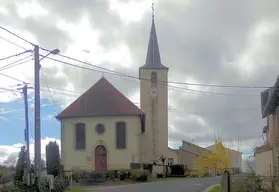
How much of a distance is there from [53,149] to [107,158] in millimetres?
11695

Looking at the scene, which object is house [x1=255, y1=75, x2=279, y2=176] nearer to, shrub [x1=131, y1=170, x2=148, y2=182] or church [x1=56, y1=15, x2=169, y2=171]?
shrub [x1=131, y1=170, x2=148, y2=182]

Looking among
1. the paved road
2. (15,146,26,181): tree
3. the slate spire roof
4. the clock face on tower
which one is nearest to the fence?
the paved road

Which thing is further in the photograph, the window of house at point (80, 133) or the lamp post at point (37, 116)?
the window of house at point (80, 133)

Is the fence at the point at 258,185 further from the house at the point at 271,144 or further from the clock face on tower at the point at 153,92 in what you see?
the clock face on tower at the point at 153,92

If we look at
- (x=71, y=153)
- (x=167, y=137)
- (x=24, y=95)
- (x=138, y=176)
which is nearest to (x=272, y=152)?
(x=24, y=95)

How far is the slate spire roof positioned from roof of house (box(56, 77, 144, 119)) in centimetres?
890

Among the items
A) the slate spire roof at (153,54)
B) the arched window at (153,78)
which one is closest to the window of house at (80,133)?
the arched window at (153,78)

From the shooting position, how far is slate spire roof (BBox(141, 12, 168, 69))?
217 ft

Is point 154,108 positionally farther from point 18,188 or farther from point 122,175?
point 18,188

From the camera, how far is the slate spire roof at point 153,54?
6628 centimetres

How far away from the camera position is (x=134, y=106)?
186 ft

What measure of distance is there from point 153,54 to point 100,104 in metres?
15.7

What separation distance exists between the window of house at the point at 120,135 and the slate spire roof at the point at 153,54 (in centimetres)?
1300

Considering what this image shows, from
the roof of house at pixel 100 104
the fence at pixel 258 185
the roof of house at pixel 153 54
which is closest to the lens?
the fence at pixel 258 185
